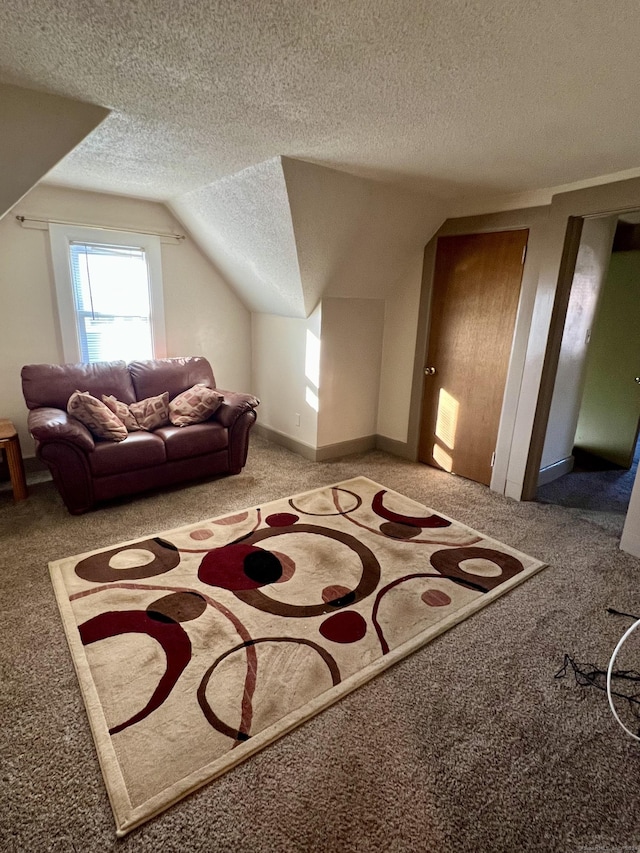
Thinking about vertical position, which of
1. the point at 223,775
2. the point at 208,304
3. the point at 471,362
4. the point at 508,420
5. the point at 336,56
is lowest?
the point at 223,775

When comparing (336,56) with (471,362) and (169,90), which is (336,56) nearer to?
(169,90)

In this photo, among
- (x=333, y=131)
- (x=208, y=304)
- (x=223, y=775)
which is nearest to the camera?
(x=223, y=775)

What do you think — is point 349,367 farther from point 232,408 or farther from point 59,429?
point 59,429

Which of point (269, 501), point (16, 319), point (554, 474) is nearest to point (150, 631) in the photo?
point (269, 501)

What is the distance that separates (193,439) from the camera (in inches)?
138

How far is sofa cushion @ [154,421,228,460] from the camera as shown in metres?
3.41

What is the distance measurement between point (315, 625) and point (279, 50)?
2319mm

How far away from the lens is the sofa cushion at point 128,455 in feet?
10.1

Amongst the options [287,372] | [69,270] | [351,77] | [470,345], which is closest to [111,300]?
[69,270]

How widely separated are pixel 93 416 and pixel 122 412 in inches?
14.2

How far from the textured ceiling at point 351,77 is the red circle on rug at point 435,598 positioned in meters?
2.30

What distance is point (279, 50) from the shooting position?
1.52 metres

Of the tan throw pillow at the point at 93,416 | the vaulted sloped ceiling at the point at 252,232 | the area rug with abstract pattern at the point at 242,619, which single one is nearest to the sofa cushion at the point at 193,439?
the tan throw pillow at the point at 93,416

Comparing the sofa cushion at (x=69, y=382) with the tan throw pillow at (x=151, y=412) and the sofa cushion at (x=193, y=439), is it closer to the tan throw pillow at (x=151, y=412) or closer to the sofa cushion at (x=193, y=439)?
the tan throw pillow at (x=151, y=412)
